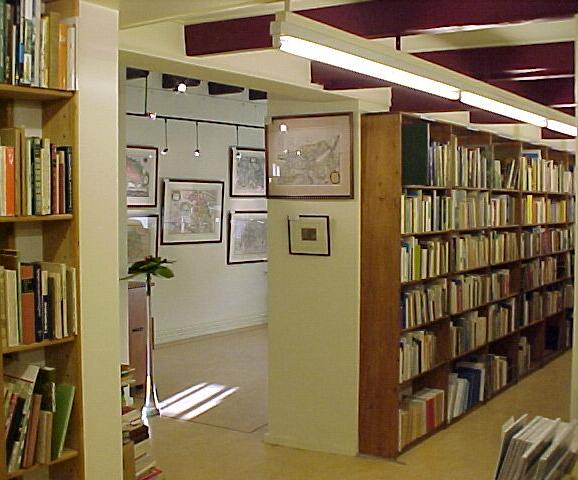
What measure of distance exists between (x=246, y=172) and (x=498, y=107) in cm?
624

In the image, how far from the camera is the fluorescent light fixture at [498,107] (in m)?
4.11

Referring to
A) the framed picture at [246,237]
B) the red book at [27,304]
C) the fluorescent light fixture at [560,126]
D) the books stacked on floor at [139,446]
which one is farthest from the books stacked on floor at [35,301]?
the framed picture at [246,237]

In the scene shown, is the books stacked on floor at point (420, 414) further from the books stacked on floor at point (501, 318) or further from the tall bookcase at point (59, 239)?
the tall bookcase at point (59, 239)

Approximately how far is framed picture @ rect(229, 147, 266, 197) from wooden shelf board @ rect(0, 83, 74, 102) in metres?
7.24

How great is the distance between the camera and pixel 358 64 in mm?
3158

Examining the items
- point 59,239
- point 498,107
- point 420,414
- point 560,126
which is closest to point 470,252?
point 560,126

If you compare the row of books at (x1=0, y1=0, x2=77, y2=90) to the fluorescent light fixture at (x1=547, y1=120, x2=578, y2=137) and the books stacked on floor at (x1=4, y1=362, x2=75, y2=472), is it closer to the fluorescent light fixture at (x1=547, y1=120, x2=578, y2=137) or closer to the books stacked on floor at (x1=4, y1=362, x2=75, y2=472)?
the books stacked on floor at (x1=4, y1=362, x2=75, y2=472)

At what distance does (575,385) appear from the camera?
3471mm

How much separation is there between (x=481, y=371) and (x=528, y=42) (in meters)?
2.96

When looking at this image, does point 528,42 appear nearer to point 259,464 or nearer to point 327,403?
point 327,403

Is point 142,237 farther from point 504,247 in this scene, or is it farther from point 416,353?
point 416,353

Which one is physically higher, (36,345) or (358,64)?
(358,64)

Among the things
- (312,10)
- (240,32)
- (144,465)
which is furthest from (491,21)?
(144,465)

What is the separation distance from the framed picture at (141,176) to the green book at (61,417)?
5848mm
